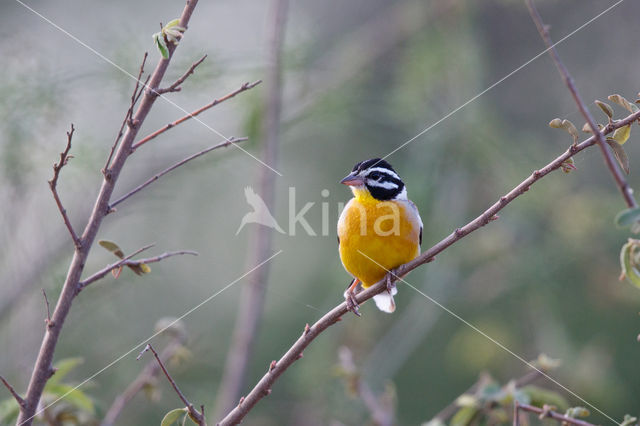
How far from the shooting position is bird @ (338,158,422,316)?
3580 millimetres

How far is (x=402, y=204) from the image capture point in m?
3.89

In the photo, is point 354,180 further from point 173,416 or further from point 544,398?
point 173,416

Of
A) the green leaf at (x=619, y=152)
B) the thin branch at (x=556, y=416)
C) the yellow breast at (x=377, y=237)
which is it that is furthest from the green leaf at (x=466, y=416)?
the green leaf at (x=619, y=152)

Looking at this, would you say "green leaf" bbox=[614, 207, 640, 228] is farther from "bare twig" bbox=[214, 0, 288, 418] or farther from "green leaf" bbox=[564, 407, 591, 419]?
"bare twig" bbox=[214, 0, 288, 418]

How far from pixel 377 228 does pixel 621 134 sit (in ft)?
5.62

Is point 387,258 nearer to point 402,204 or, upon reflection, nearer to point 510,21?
point 402,204

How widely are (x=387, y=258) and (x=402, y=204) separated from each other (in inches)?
18.2

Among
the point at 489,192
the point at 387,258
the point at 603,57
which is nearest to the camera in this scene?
the point at 387,258

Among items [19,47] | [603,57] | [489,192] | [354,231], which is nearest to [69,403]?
[354,231]

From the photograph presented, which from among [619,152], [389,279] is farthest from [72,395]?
[619,152]

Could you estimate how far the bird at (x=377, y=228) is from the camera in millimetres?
3580

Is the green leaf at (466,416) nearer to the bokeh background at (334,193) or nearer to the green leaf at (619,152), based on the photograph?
the green leaf at (619,152)

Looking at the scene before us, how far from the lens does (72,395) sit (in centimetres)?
257

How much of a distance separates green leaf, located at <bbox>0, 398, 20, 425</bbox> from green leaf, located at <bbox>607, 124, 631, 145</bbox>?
89.7 inches
